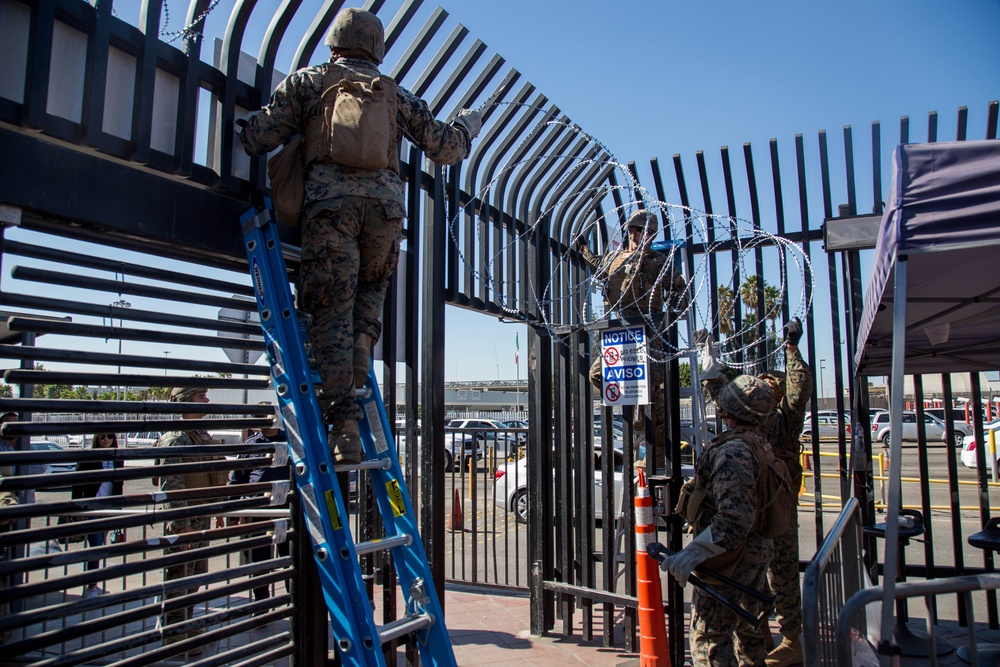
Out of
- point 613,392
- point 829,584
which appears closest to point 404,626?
point 829,584

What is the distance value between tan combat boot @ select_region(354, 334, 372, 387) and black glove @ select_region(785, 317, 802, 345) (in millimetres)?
3301

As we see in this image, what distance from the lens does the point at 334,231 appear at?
2971 mm

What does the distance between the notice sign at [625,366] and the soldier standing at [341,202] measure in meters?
1.87

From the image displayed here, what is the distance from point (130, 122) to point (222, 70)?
1.79 feet

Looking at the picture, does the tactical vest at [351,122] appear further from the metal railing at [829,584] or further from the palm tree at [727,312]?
the palm tree at [727,312]

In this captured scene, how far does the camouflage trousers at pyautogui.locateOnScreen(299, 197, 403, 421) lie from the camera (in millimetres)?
2930

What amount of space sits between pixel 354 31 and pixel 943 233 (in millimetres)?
2543

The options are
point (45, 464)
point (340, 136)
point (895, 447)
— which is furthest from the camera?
point (45, 464)

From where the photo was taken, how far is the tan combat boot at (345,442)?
9.74ft

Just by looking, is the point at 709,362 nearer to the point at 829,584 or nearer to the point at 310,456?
the point at 829,584

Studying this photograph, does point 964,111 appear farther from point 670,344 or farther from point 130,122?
point 130,122

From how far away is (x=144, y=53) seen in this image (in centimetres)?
284

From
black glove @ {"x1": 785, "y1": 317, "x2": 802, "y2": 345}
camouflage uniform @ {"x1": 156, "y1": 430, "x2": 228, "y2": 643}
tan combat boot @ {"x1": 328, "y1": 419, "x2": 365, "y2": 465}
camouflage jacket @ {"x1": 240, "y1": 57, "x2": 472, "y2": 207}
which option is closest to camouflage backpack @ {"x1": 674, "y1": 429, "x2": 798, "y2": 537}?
black glove @ {"x1": 785, "y1": 317, "x2": 802, "y2": 345}

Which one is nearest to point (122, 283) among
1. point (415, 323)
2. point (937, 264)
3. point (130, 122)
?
point (130, 122)
